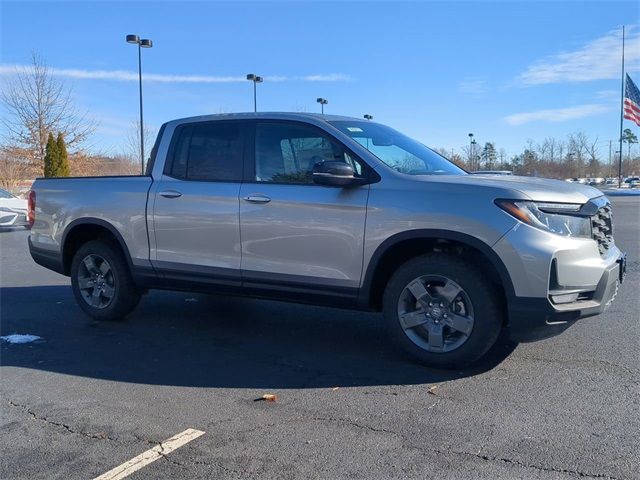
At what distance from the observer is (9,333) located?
609cm

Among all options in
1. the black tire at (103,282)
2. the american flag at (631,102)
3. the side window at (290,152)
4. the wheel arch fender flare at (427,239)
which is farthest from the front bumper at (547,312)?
the american flag at (631,102)

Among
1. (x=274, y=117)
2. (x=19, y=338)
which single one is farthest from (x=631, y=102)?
(x=19, y=338)

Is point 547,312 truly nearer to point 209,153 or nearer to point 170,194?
point 209,153

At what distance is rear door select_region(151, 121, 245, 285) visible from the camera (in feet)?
17.9

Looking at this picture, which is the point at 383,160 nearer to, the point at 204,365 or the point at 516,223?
the point at 516,223

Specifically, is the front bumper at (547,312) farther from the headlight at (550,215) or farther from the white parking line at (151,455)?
the white parking line at (151,455)

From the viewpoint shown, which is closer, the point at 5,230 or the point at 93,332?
the point at 93,332

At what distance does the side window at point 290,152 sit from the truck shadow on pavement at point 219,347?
150 centimetres

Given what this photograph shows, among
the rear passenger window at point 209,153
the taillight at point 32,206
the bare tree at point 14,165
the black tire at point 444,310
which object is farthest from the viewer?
the bare tree at point 14,165

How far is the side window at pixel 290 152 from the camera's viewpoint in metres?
5.19

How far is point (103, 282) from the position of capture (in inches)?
253

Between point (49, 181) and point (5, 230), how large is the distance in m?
12.4

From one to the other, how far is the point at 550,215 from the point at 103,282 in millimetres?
4453

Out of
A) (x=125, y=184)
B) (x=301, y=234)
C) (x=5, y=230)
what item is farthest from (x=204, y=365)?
(x=5, y=230)
